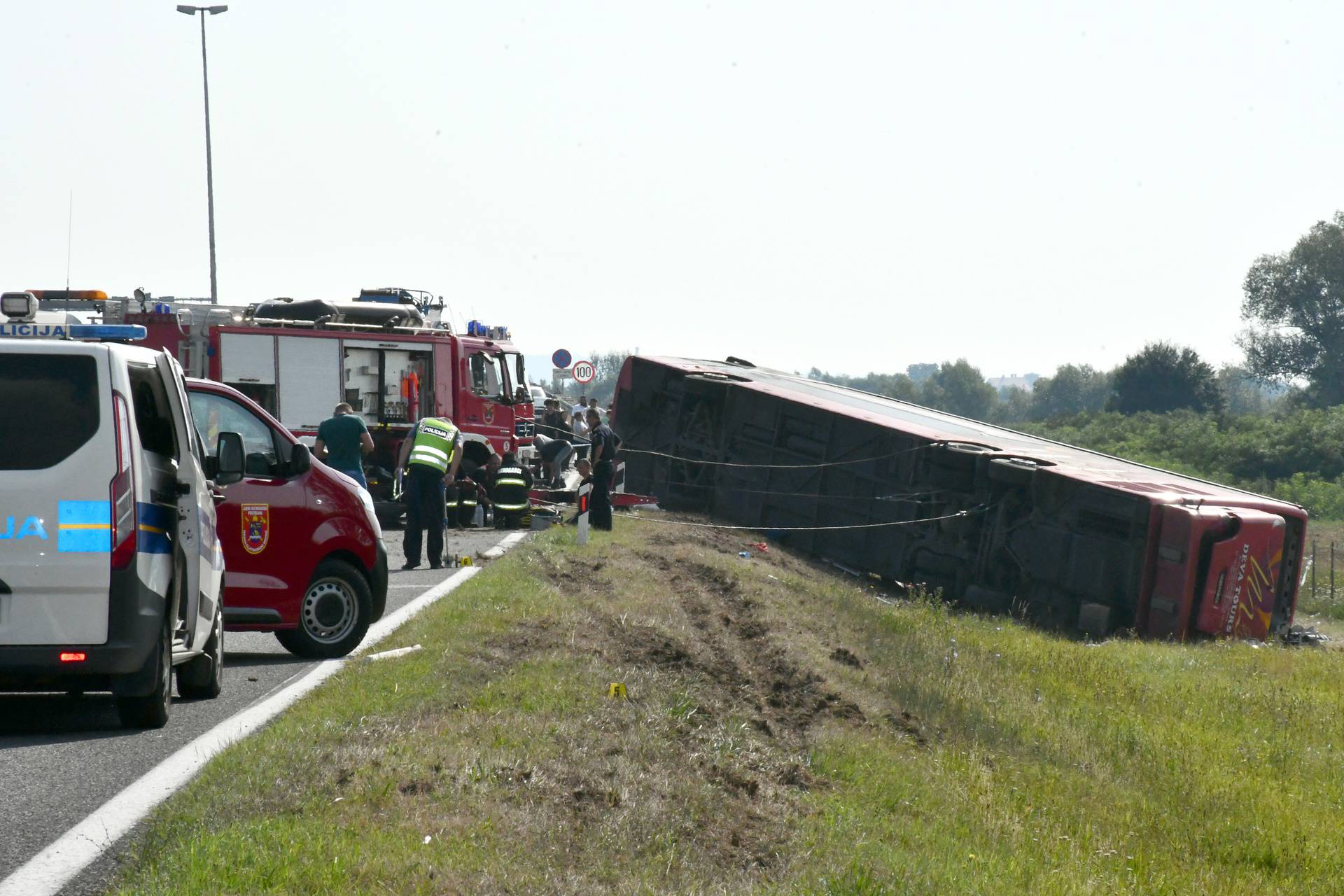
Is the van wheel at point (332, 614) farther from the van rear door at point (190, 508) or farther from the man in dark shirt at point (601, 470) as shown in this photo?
the man in dark shirt at point (601, 470)

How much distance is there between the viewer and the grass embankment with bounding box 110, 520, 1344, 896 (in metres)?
4.86

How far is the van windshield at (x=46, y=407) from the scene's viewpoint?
6.20m

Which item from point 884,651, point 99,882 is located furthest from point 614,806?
point 884,651

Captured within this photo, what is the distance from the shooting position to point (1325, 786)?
934 cm

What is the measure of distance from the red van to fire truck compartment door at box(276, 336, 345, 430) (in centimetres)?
1076

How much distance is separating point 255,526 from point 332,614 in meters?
0.77

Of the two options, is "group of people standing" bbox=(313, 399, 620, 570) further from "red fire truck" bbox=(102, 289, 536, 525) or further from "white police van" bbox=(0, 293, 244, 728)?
"white police van" bbox=(0, 293, 244, 728)

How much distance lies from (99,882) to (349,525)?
4.91 m

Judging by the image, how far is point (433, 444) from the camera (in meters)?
14.5

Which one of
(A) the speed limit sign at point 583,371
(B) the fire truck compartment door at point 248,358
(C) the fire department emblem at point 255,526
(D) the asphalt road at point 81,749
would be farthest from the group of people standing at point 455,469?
(A) the speed limit sign at point 583,371

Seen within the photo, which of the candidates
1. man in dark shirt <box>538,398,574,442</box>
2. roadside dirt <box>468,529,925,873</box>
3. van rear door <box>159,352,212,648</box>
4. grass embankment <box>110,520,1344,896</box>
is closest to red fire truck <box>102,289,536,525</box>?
man in dark shirt <box>538,398,574,442</box>

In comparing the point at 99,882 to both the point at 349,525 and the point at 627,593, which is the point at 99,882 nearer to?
the point at 349,525

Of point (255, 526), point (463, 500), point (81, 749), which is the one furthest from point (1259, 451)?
point (81, 749)

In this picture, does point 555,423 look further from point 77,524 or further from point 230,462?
point 77,524
